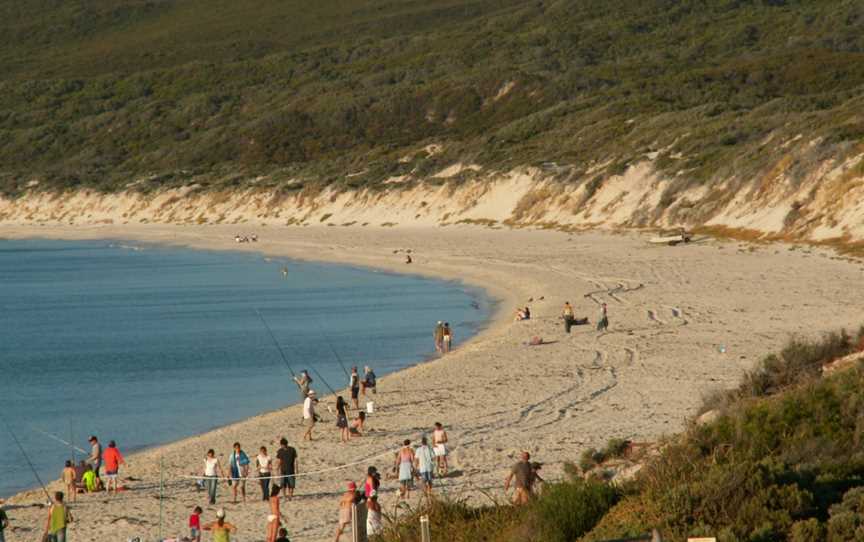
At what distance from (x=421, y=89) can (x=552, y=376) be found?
8818 centimetres

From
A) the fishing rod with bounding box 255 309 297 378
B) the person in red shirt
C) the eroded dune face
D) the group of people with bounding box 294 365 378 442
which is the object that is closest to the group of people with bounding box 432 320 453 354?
the fishing rod with bounding box 255 309 297 378

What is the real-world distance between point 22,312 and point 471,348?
82.1ft

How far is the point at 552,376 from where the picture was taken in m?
25.6

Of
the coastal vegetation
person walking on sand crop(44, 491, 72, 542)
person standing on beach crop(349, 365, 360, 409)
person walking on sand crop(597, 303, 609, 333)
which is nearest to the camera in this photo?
the coastal vegetation

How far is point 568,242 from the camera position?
54.3 m

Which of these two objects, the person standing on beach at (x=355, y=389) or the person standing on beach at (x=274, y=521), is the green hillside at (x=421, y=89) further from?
the person standing on beach at (x=274, y=521)

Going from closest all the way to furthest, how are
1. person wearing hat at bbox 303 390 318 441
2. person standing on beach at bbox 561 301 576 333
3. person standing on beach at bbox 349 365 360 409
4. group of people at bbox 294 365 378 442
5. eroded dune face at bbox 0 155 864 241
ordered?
group of people at bbox 294 365 378 442 < person wearing hat at bbox 303 390 318 441 < person standing on beach at bbox 349 365 360 409 < person standing on beach at bbox 561 301 576 333 < eroded dune face at bbox 0 155 864 241

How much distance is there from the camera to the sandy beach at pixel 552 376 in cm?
1769

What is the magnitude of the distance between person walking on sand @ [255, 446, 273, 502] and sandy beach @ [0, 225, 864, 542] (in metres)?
0.46

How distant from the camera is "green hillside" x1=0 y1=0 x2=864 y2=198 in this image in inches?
2879

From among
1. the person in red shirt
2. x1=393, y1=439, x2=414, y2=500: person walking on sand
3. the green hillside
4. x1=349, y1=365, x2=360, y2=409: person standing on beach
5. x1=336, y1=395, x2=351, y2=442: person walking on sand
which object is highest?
the green hillside

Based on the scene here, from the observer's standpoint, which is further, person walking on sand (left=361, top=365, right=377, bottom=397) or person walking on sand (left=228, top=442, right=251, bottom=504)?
person walking on sand (left=361, top=365, right=377, bottom=397)

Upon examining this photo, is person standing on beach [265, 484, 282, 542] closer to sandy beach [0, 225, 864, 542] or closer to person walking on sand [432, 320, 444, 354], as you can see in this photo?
sandy beach [0, 225, 864, 542]

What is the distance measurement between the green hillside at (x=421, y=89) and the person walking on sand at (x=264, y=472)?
1439 inches
